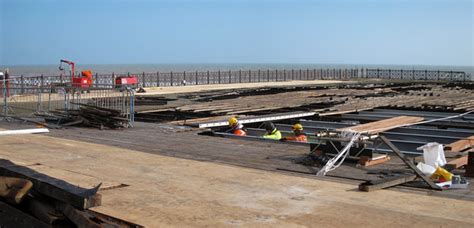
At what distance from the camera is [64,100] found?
20.3m

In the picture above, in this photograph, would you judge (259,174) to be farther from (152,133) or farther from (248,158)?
(152,133)

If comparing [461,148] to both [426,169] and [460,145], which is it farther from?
[426,169]

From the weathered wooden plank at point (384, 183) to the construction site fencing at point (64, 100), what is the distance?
390 inches

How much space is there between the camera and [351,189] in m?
8.16

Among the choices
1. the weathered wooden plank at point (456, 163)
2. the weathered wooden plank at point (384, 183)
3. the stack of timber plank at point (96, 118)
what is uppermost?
the stack of timber plank at point (96, 118)

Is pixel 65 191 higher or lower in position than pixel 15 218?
higher

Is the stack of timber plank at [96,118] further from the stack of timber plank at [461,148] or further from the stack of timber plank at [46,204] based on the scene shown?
the stack of timber plank at [46,204]

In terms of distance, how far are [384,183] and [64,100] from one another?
585 inches

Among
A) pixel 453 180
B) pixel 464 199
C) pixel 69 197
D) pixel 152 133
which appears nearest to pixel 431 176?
pixel 453 180

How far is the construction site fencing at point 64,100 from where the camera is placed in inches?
694

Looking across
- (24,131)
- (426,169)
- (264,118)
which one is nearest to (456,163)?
(426,169)

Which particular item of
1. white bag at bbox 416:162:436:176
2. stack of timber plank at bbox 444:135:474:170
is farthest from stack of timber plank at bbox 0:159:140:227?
stack of timber plank at bbox 444:135:474:170

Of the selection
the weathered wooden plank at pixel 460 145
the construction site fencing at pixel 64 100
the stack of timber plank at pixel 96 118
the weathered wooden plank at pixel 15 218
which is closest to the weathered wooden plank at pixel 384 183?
the weathered wooden plank at pixel 460 145

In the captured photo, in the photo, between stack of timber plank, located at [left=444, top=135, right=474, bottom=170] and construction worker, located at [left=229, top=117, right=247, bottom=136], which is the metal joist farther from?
stack of timber plank, located at [left=444, top=135, right=474, bottom=170]
